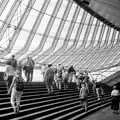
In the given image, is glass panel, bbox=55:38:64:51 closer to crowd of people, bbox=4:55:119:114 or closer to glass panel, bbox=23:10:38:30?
glass panel, bbox=23:10:38:30

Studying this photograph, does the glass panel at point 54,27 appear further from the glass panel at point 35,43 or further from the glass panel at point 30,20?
the glass panel at point 30,20

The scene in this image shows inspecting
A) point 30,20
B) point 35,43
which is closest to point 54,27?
point 35,43

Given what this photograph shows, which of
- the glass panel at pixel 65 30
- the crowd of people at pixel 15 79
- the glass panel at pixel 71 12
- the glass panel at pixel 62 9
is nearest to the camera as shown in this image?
the crowd of people at pixel 15 79

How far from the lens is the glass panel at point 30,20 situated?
18.6 m

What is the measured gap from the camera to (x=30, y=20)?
18906 mm

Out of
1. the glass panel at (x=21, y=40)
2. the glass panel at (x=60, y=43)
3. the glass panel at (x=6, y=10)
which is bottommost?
the glass panel at (x=21, y=40)

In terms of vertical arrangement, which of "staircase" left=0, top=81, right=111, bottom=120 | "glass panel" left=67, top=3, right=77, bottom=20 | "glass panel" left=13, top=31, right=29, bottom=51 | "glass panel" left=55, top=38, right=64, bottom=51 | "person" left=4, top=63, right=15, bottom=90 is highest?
"glass panel" left=67, top=3, right=77, bottom=20

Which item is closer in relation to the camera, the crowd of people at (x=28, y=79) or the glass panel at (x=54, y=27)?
the crowd of people at (x=28, y=79)

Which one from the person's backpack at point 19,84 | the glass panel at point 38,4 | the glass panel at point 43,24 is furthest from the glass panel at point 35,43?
the person's backpack at point 19,84

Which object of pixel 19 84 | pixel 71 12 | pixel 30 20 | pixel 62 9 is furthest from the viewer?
pixel 71 12

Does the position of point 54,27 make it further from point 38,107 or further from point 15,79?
point 15,79

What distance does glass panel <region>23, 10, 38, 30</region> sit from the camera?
1861 centimetres

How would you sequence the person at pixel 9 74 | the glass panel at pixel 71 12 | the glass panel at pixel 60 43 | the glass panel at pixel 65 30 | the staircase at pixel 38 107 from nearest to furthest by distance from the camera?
the staircase at pixel 38 107, the person at pixel 9 74, the glass panel at pixel 71 12, the glass panel at pixel 65 30, the glass panel at pixel 60 43

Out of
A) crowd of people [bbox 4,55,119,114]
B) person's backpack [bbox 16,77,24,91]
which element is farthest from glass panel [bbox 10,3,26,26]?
person's backpack [bbox 16,77,24,91]
